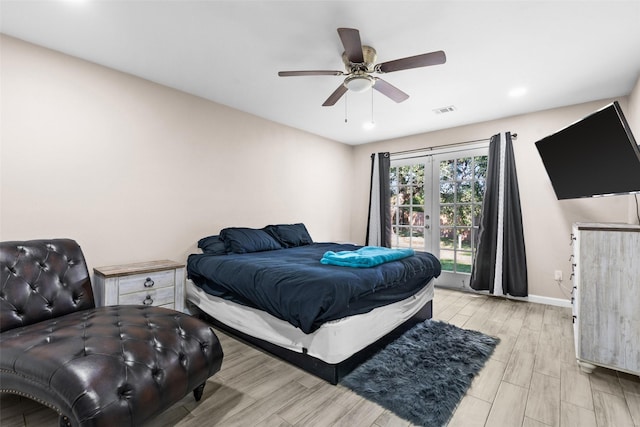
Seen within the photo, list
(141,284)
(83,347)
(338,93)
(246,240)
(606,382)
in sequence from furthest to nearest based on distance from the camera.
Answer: (246,240), (338,93), (141,284), (606,382), (83,347)

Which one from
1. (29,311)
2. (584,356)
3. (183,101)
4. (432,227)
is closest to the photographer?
(29,311)

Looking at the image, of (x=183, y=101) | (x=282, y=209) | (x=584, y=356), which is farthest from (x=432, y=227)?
(x=183, y=101)

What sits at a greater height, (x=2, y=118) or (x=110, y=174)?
(x=2, y=118)

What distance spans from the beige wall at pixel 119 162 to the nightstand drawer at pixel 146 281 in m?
0.42

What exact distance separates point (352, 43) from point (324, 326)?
1859 mm

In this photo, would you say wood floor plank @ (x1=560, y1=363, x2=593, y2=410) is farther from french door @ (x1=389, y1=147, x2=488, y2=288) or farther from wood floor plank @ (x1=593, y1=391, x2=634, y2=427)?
french door @ (x1=389, y1=147, x2=488, y2=288)

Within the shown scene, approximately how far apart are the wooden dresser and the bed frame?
4.07 feet

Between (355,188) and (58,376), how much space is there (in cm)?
491

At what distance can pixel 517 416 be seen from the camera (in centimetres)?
164

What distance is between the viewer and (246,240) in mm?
3318

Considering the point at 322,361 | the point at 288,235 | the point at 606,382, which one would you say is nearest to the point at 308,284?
the point at 322,361

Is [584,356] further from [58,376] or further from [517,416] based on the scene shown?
[58,376]

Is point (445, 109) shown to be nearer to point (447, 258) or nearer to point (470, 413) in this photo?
point (447, 258)

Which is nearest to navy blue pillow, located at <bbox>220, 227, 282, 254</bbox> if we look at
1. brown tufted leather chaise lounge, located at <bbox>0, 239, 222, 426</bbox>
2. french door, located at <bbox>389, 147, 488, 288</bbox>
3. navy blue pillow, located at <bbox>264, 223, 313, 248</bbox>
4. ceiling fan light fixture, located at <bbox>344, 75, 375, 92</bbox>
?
navy blue pillow, located at <bbox>264, 223, 313, 248</bbox>
